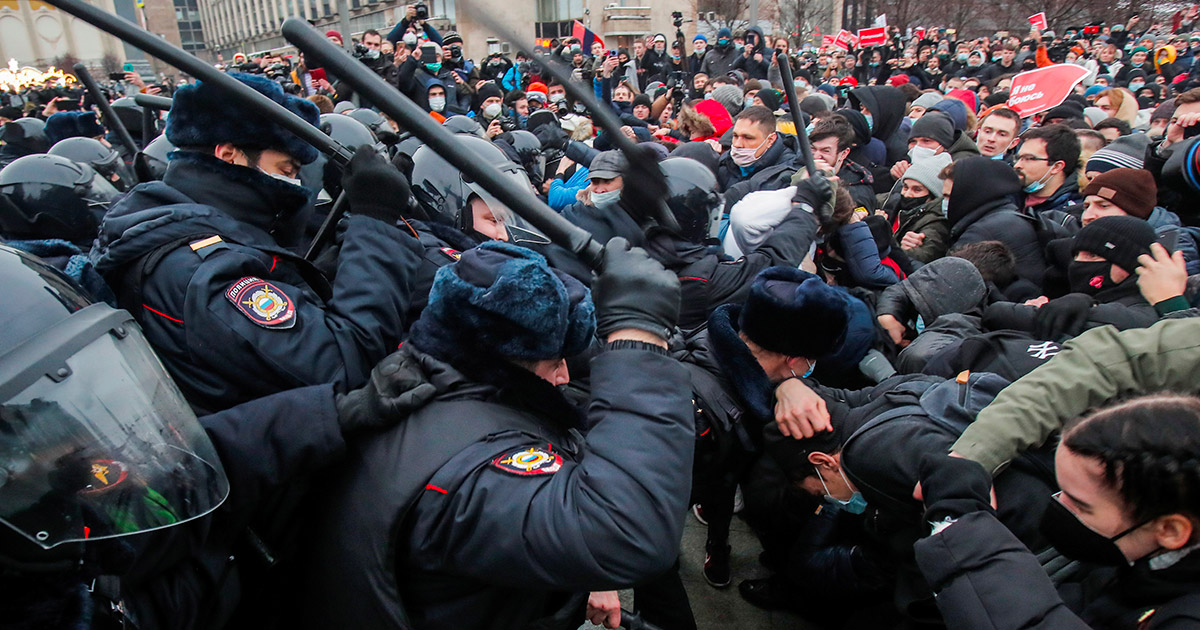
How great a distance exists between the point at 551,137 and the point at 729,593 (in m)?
5.65

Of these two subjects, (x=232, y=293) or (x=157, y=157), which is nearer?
(x=232, y=293)

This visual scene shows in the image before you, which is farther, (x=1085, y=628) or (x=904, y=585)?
(x=904, y=585)

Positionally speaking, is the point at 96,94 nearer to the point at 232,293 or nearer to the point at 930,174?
the point at 232,293

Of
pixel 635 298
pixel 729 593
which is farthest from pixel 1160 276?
pixel 635 298

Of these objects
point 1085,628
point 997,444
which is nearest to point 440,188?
point 997,444

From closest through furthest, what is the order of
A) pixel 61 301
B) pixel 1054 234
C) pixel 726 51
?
pixel 61 301
pixel 1054 234
pixel 726 51

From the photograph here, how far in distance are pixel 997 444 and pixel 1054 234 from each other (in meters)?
2.79

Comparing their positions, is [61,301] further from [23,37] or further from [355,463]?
[23,37]

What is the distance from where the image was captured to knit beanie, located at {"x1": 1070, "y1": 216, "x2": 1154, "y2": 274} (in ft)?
9.76

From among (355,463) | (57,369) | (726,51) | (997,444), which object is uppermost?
(726,51)

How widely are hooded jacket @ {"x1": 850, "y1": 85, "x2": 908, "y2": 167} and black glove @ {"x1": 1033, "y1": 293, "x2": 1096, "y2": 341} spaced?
465 cm

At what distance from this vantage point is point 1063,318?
259 cm

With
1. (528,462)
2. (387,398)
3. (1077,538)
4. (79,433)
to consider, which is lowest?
(1077,538)

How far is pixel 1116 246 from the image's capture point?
300 cm
